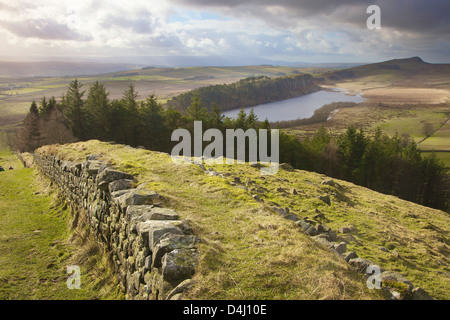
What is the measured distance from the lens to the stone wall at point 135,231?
5.51 meters

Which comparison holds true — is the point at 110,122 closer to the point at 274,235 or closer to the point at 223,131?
the point at 223,131

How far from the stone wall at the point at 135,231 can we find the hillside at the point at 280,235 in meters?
0.43

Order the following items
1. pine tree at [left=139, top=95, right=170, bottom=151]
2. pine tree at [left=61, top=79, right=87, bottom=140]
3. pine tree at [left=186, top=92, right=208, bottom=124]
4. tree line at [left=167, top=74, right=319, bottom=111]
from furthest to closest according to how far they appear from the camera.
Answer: tree line at [left=167, top=74, right=319, bottom=111]
pine tree at [left=186, top=92, right=208, bottom=124]
pine tree at [left=139, top=95, right=170, bottom=151]
pine tree at [left=61, top=79, right=87, bottom=140]

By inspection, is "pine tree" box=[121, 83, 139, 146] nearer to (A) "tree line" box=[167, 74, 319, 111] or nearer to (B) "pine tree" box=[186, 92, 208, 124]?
(B) "pine tree" box=[186, 92, 208, 124]

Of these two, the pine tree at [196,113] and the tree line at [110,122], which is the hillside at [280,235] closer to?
the tree line at [110,122]

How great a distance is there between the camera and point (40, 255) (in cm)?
971

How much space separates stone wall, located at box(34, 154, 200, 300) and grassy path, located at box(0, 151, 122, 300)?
743 mm

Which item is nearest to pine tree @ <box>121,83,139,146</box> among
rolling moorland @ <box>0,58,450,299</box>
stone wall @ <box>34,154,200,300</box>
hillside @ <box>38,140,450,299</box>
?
rolling moorland @ <box>0,58,450,299</box>

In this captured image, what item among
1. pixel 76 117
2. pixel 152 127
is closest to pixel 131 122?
pixel 152 127

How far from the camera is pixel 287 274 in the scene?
547 cm

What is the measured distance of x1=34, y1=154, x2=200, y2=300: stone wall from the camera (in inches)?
217

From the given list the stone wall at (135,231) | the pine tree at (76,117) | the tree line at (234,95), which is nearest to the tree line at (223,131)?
the pine tree at (76,117)

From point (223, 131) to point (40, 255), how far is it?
39.8m
